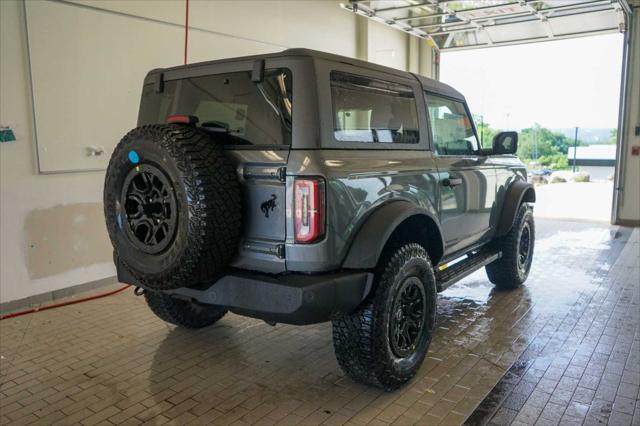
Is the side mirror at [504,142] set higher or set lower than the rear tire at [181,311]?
higher

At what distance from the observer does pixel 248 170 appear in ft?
8.01

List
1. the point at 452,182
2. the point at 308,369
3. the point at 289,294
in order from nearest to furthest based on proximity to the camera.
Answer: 1. the point at 289,294
2. the point at 308,369
3. the point at 452,182

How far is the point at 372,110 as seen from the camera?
2.89m

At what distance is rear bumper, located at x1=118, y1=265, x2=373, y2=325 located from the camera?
7.45 feet

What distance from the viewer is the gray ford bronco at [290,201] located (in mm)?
2320

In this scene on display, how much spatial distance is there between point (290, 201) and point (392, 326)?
963 millimetres

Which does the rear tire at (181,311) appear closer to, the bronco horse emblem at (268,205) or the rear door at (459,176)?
the bronco horse emblem at (268,205)

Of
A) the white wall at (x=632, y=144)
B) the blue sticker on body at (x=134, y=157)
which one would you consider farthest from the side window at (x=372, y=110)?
the white wall at (x=632, y=144)

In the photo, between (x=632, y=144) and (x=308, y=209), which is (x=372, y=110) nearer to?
(x=308, y=209)

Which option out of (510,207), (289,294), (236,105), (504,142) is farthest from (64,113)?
(510,207)

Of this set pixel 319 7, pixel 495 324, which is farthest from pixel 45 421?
pixel 319 7

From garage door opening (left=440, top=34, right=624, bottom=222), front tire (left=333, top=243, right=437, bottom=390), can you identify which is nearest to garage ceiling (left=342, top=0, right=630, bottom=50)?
garage door opening (left=440, top=34, right=624, bottom=222)

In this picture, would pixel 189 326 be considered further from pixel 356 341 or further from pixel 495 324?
pixel 495 324

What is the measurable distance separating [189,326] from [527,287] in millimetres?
3200
